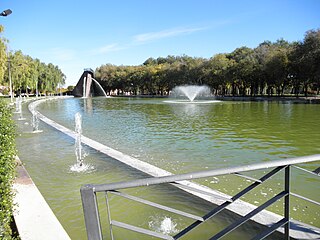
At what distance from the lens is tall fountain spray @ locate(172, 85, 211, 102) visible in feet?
166

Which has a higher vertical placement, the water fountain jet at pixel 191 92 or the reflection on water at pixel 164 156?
the water fountain jet at pixel 191 92

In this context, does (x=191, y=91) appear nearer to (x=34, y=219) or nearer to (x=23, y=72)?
(x=23, y=72)

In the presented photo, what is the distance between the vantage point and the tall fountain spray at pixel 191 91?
50725 mm

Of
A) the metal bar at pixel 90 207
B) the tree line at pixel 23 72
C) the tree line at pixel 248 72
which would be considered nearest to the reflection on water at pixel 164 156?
the metal bar at pixel 90 207

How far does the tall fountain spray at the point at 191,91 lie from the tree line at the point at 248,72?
1356 mm

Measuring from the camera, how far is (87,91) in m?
82.6

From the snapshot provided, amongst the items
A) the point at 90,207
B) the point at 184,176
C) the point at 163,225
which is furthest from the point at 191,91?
the point at 90,207

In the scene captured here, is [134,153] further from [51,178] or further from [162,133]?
[162,133]

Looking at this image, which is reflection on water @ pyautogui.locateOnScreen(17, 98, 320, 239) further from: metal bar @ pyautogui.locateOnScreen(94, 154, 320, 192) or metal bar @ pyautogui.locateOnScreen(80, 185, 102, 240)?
metal bar @ pyautogui.locateOnScreen(80, 185, 102, 240)

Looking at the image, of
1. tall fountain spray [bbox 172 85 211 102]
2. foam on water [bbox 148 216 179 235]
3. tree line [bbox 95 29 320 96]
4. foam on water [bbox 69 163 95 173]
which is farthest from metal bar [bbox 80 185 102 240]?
tall fountain spray [bbox 172 85 211 102]

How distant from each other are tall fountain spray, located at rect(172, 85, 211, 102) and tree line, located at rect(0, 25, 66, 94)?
27.2 m

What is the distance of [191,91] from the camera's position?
53.8 m

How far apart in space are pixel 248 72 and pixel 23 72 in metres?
36.5

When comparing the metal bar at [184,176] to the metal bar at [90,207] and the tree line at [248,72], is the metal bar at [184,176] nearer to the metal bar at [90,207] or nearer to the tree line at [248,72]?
the metal bar at [90,207]
